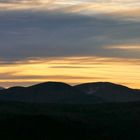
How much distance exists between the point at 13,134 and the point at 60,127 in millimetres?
20063

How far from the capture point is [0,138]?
172 metres

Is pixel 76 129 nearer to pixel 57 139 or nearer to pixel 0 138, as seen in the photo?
pixel 57 139

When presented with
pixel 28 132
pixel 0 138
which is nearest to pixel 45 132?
pixel 28 132

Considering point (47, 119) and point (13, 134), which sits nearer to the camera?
point (13, 134)

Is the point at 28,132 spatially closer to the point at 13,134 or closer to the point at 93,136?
the point at 13,134

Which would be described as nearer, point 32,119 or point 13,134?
point 13,134

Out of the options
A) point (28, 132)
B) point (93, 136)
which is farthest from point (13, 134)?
point (93, 136)

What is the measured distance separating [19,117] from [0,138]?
71.7 feet

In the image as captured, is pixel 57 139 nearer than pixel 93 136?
Yes

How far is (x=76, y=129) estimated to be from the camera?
645 feet

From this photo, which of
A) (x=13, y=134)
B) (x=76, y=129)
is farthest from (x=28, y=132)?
(x=76, y=129)

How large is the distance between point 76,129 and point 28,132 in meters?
24.1

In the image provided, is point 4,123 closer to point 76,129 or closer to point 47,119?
point 47,119

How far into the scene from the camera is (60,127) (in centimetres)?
18788
